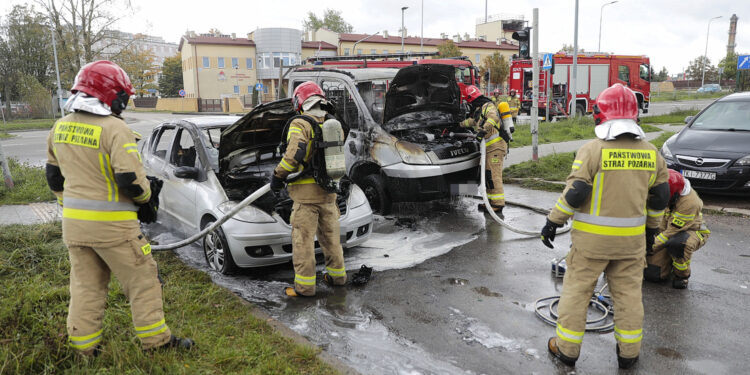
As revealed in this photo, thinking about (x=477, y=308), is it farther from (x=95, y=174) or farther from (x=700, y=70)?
(x=700, y=70)

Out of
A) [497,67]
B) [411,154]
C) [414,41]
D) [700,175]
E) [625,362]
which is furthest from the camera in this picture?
[414,41]

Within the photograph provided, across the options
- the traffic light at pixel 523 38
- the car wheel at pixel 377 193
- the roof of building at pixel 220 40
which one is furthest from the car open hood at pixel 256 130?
the roof of building at pixel 220 40

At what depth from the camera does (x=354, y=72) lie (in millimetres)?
7375

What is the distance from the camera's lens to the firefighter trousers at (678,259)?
4.43 m

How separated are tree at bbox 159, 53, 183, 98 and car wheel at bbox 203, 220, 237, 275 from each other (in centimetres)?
6943

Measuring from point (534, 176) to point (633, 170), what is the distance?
676 centimetres

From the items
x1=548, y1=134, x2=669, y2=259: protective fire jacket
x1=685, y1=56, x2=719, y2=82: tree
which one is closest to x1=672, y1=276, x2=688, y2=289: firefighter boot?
x1=548, y1=134, x2=669, y2=259: protective fire jacket

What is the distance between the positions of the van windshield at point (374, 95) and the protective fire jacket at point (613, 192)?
4215 mm

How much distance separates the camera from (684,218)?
14.5 ft

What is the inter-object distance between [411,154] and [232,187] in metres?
2.42

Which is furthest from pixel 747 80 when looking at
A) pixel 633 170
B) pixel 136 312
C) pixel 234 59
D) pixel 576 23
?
pixel 234 59

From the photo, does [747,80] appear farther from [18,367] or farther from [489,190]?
[18,367]

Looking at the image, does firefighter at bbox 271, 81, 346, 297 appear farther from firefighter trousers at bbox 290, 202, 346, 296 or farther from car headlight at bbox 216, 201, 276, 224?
car headlight at bbox 216, 201, 276, 224

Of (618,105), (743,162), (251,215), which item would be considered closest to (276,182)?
(251,215)
